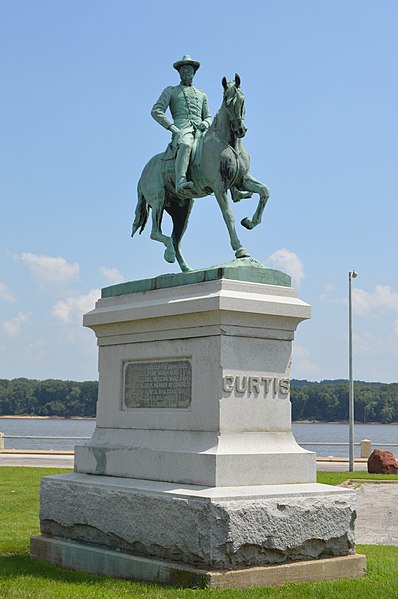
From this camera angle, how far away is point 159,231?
10484 mm

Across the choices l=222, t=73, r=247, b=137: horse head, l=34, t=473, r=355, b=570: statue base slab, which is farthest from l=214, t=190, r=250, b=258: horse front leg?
l=34, t=473, r=355, b=570: statue base slab


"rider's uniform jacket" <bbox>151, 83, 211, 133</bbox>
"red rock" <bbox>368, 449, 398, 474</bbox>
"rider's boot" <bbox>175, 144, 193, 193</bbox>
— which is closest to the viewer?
"rider's boot" <bbox>175, 144, 193, 193</bbox>

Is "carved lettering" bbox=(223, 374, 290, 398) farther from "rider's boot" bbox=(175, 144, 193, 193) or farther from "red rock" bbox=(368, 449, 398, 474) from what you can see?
"red rock" bbox=(368, 449, 398, 474)

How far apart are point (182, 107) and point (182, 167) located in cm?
109

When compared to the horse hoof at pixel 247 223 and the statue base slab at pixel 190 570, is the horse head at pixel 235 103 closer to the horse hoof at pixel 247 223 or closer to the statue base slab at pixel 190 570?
the horse hoof at pixel 247 223

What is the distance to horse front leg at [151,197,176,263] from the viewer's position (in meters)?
10.3

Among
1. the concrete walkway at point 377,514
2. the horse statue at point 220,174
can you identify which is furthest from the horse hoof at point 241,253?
the concrete walkway at point 377,514

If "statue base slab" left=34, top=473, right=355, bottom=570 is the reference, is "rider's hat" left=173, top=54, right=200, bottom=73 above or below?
above

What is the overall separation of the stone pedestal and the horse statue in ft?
3.10

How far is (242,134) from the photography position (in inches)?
368

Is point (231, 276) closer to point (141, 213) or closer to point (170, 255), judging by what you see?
point (170, 255)

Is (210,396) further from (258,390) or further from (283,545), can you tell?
(283,545)

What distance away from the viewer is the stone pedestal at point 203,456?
782 cm

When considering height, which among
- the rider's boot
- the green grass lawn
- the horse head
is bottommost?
the green grass lawn
